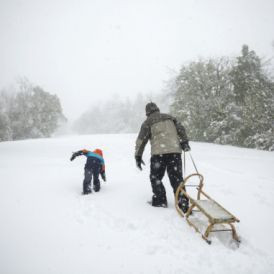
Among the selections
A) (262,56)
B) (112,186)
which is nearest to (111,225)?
(112,186)

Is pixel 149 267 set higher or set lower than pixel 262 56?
lower

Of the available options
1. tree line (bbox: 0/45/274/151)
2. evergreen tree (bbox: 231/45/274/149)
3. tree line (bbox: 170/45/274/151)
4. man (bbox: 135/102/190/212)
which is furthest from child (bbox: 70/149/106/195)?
tree line (bbox: 170/45/274/151)

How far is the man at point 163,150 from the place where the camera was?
4404mm

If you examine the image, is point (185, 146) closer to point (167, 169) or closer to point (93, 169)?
point (167, 169)

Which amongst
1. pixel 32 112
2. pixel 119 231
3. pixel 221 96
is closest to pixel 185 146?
pixel 119 231

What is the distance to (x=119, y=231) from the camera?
3727mm

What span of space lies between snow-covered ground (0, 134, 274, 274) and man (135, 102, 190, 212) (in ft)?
1.34

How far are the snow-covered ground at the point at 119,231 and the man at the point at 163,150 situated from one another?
1.34 ft

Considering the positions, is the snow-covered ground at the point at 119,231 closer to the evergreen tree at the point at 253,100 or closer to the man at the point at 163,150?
the man at the point at 163,150

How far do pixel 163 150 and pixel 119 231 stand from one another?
1.71 m

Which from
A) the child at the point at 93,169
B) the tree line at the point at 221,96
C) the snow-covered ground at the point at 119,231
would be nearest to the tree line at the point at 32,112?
the tree line at the point at 221,96

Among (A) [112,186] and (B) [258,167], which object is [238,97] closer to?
(B) [258,167]

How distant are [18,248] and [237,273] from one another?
3.03 m

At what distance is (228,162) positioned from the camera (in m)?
9.73
